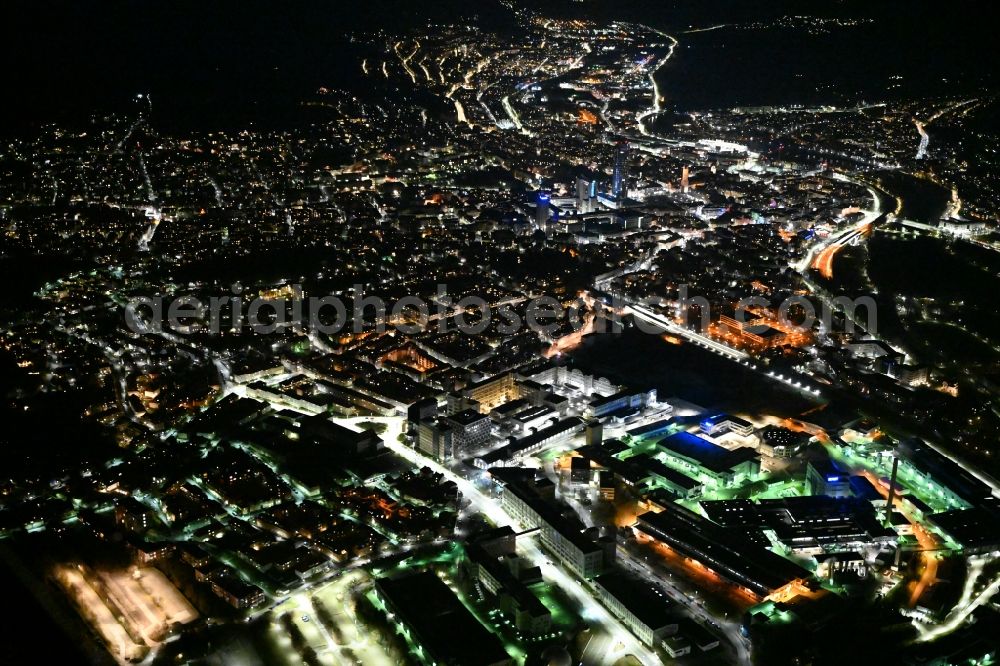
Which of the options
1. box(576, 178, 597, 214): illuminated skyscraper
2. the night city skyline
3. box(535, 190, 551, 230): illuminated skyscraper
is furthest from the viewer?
box(576, 178, 597, 214): illuminated skyscraper

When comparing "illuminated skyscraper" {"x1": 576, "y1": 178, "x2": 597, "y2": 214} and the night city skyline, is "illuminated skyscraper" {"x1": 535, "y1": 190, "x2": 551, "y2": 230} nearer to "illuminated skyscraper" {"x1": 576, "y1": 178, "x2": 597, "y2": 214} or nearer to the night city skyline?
the night city skyline

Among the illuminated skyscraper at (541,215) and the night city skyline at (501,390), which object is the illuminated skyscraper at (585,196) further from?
the illuminated skyscraper at (541,215)

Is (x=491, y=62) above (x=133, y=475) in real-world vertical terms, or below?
above

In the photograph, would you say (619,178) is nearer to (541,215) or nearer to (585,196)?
(585,196)

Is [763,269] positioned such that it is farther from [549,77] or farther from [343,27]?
[343,27]

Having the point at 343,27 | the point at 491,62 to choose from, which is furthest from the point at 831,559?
the point at 343,27

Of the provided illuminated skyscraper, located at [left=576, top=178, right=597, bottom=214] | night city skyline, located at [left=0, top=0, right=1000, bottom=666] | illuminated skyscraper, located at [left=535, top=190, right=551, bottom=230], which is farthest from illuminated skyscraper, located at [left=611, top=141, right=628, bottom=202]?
illuminated skyscraper, located at [left=535, top=190, right=551, bottom=230]

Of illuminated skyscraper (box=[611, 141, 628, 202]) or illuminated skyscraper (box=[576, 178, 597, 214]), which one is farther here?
illuminated skyscraper (box=[611, 141, 628, 202])

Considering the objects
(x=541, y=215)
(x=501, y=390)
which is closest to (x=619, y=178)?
(x=541, y=215)

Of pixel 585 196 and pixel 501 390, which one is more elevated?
pixel 585 196
